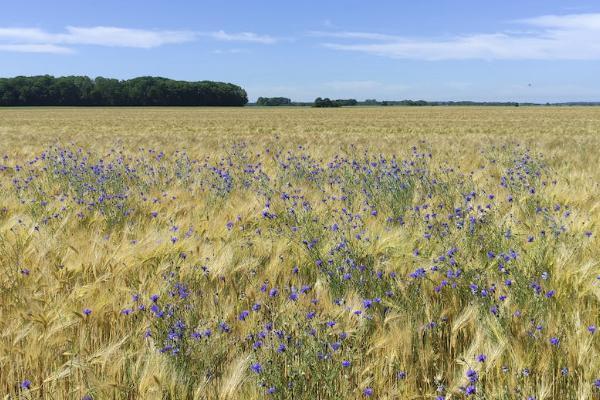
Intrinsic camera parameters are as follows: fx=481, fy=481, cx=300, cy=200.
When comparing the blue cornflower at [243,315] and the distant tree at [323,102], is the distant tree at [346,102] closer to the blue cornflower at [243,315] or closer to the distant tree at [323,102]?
the distant tree at [323,102]

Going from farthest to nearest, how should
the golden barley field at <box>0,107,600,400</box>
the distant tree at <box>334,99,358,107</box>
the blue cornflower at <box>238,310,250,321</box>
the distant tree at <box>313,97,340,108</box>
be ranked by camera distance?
1. the distant tree at <box>334,99,358,107</box>
2. the distant tree at <box>313,97,340,108</box>
3. the blue cornflower at <box>238,310,250,321</box>
4. the golden barley field at <box>0,107,600,400</box>

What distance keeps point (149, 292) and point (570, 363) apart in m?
2.01

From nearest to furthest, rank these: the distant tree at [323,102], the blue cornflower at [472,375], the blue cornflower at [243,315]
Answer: the blue cornflower at [472,375], the blue cornflower at [243,315], the distant tree at [323,102]

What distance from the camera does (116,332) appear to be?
2.27m

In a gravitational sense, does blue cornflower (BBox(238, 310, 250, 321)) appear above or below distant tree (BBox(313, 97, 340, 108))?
below

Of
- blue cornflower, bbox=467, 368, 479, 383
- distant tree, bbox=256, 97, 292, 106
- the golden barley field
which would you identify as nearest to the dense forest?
distant tree, bbox=256, 97, 292, 106

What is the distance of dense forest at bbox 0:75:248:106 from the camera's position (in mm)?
105625

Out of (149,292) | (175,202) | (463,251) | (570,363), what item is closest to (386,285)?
(463,251)

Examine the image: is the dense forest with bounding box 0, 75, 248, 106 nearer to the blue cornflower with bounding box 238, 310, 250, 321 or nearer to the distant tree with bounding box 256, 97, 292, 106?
the distant tree with bounding box 256, 97, 292, 106

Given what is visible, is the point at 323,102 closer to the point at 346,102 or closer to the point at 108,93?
the point at 346,102

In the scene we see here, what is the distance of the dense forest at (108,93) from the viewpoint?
105625 millimetres

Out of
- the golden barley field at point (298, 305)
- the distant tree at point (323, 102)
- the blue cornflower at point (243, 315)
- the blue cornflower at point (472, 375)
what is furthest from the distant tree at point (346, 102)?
the blue cornflower at point (472, 375)

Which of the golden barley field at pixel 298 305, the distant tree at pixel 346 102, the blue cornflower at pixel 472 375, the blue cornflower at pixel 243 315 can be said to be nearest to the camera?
the blue cornflower at pixel 472 375

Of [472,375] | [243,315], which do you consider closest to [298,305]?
[243,315]
